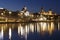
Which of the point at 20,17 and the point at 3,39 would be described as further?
the point at 20,17

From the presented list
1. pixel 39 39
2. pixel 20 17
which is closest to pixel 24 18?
pixel 20 17

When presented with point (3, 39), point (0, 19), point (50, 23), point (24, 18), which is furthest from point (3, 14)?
point (3, 39)

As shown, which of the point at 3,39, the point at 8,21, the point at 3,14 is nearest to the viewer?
the point at 3,39

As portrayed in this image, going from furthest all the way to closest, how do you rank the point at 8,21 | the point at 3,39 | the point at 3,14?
1. the point at 8,21
2. the point at 3,14
3. the point at 3,39

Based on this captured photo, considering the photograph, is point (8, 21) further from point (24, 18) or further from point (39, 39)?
point (39, 39)

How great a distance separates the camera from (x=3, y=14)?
17.5 meters

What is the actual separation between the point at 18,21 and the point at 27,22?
0.82 meters

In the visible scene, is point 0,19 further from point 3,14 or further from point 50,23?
point 50,23


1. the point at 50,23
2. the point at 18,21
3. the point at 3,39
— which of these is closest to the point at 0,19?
the point at 18,21

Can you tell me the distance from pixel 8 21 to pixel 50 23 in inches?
129

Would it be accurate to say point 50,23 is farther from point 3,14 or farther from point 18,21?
point 3,14

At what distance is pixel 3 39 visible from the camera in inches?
357

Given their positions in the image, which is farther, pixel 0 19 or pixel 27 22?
pixel 27 22

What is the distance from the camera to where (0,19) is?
1761cm
